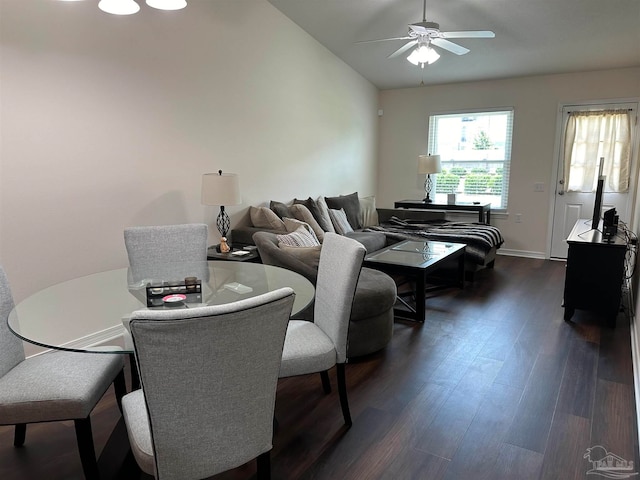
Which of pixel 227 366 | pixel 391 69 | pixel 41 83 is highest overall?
pixel 391 69

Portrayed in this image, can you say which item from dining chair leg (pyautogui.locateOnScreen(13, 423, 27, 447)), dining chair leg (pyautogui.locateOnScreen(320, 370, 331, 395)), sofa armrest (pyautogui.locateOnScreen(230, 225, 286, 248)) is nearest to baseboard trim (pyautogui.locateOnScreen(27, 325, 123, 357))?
dining chair leg (pyautogui.locateOnScreen(13, 423, 27, 447))

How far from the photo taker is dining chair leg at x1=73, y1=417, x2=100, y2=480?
159cm

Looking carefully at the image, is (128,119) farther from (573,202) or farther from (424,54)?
(573,202)

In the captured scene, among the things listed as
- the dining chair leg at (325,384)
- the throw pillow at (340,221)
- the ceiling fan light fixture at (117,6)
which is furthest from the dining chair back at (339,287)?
the throw pillow at (340,221)

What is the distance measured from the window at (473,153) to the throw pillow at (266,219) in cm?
346

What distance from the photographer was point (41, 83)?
264 cm

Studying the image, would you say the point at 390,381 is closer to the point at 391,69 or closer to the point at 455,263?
the point at 455,263

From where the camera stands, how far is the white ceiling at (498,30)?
4148 mm

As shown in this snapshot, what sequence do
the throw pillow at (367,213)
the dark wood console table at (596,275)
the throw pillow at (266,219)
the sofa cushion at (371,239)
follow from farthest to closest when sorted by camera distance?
the throw pillow at (367,213), the sofa cushion at (371,239), the throw pillow at (266,219), the dark wood console table at (596,275)

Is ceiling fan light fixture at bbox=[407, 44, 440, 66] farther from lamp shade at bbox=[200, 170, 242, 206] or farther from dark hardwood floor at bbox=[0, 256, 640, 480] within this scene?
dark hardwood floor at bbox=[0, 256, 640, 480]

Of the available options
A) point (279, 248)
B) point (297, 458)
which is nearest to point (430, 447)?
point (297, 458)

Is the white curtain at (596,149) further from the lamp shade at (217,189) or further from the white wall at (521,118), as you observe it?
the lamp shade at (217,189)

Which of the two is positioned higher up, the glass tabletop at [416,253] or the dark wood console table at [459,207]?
the dark wood console table at [459,207]

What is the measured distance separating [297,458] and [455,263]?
325 cm
